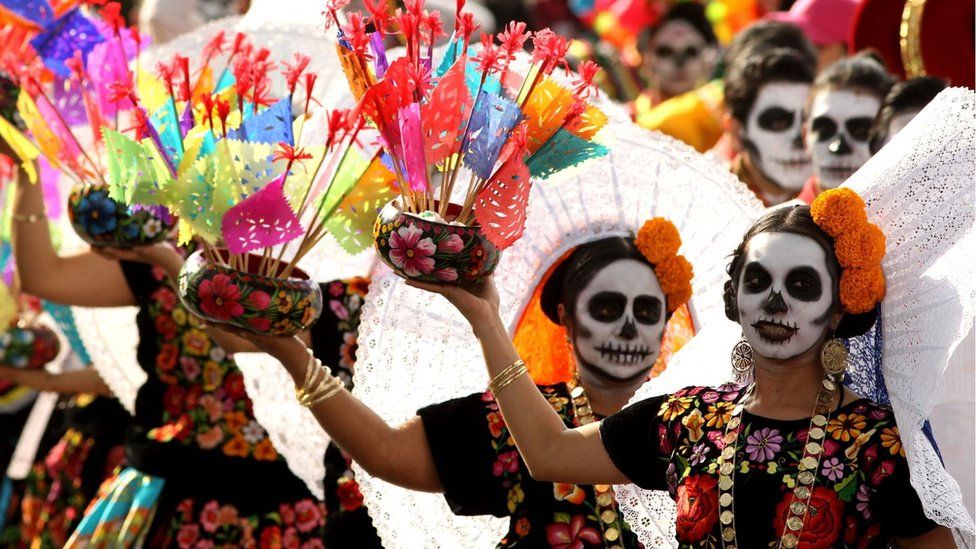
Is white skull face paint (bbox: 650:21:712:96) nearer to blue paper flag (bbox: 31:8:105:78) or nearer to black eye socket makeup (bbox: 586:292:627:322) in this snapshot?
blue paper flag (bbox: 31:8:105:78)

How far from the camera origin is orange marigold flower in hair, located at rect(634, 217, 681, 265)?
3783 millimetres

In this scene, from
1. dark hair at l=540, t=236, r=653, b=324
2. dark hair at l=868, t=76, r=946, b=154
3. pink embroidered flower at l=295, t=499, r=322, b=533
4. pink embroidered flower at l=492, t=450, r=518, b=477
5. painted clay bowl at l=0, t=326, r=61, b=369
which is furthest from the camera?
painted clay bowl at l=0, t=326, r=61, b=369

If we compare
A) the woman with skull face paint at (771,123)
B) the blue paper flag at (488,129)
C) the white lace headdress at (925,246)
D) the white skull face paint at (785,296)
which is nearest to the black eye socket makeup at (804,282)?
the white skull face paint at (785,296)

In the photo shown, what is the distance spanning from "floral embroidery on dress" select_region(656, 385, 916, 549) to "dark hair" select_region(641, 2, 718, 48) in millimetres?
5043

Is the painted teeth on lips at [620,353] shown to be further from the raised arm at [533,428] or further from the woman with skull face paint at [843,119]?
the woman with skull face paint at [843,119]

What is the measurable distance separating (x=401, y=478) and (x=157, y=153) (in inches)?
33.6

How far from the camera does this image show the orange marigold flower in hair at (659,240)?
12.4 ft

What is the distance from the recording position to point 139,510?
4.84 meters

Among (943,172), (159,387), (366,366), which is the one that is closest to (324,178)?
(366,366)

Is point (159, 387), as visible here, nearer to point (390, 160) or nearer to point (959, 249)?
point (390, 160)

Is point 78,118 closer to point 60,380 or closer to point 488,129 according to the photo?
point 60,380

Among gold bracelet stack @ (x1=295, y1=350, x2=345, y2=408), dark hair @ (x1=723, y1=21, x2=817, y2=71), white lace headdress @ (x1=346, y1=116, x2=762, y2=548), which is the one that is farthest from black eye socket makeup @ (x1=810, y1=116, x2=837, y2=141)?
gold bracelet stack @ (x1=295, y1=350, x2=345, y2=408)

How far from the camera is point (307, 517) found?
A: 4805 mm

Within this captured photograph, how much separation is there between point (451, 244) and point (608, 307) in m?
0.82
